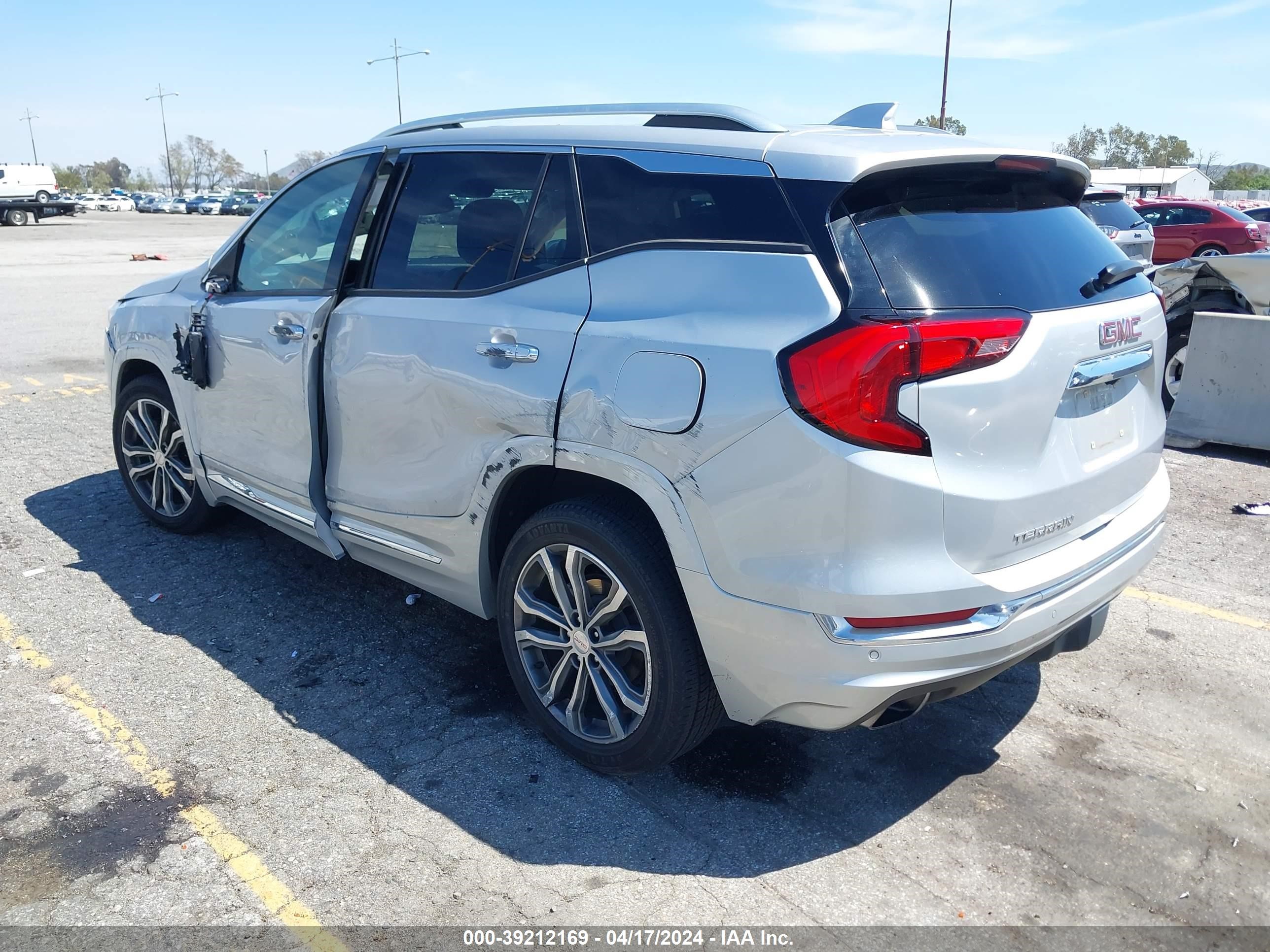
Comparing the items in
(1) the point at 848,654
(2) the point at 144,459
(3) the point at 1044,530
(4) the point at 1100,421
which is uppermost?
(4) the point at 1100,421

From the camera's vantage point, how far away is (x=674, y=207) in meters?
2.99

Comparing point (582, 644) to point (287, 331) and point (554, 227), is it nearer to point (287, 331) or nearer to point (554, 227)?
point (554, 227)

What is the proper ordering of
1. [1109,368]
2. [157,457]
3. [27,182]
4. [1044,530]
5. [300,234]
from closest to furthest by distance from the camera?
[1044,530] → [1109,368] → [300,234] → [157,457] → [27,182]

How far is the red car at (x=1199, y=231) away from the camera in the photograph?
19625mm

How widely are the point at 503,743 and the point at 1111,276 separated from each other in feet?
8.16

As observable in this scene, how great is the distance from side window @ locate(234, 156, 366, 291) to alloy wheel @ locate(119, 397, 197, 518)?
40.3 inches

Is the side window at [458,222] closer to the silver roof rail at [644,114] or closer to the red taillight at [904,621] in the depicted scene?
the silver roof rail at [644,114]

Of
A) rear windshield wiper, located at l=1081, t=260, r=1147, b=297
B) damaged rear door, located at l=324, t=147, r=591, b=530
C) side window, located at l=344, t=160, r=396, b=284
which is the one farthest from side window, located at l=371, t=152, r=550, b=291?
rear windshield wiper, located at l=1081, t=260, r=1147, b=297

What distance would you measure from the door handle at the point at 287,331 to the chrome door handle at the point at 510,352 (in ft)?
3.50

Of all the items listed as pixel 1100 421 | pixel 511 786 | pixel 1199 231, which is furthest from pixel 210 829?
pixel 1199 231

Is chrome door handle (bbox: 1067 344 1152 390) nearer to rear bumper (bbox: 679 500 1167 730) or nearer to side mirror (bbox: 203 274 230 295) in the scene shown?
rear bumper (bbox: 679 500 1167 730)

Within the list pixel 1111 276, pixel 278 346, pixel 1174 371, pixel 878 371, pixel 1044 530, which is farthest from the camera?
pixel 1174 371

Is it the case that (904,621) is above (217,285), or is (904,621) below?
below

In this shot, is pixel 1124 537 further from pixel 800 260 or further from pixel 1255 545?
pixel 1255 545
